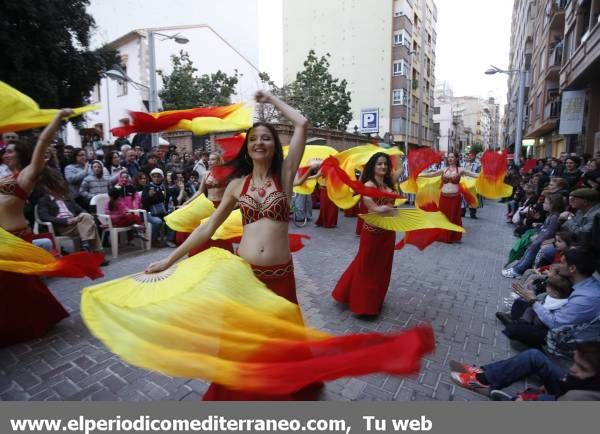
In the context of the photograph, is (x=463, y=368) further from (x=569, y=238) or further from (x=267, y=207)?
(x=569, y=238)

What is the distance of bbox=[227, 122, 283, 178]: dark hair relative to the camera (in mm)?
2684

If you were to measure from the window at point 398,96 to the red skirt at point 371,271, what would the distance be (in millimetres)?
36245

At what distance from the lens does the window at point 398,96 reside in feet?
124

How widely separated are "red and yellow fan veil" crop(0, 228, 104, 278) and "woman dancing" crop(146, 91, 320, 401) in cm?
156

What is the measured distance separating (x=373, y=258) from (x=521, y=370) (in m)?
1.82

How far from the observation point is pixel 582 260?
3.51 meters


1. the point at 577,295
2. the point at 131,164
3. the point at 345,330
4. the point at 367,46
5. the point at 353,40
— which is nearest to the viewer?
the point at 577,295

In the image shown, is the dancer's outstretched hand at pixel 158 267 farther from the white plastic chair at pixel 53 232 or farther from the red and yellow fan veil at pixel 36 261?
the white plastic chair at pixel 53 232

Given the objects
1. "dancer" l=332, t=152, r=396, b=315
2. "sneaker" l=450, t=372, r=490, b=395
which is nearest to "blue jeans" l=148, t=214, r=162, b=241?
"dancer" l=332, t=152, r=396, b=315

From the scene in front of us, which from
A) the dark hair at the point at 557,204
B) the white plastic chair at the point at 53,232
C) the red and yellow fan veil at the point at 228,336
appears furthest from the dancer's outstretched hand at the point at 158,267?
the dark hair at the point at 557,204

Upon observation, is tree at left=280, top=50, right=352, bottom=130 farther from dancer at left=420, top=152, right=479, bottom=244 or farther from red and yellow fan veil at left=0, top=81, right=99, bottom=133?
red and yellow fan veil at left=0, top=81, right=99, bottom=133

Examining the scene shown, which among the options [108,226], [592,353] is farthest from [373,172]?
[108,226]

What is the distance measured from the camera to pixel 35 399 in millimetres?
2889

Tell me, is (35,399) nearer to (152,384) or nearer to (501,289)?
(152,384)
